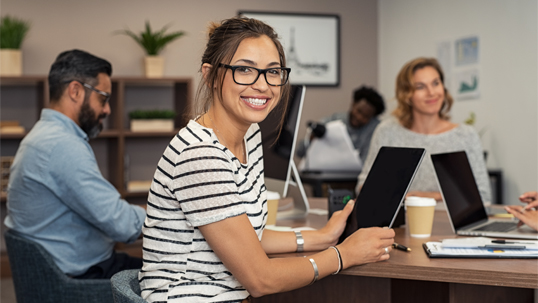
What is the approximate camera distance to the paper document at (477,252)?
144 centimetres

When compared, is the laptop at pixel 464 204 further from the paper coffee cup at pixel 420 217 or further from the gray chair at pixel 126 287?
the gray chair at pixel 126 287

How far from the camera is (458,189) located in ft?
6.08

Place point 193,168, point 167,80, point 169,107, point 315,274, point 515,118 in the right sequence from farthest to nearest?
point 169,107
point 167,80
point 515,118
point 315,274
point 193,168

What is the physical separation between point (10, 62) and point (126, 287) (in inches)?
153

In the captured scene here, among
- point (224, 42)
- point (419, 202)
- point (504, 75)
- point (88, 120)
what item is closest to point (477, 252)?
point (419, 202)

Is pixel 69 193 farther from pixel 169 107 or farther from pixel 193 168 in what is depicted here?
pixel 169 107

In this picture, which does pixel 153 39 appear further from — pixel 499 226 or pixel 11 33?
pixel 499 226

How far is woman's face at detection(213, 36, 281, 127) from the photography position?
4.53 feet

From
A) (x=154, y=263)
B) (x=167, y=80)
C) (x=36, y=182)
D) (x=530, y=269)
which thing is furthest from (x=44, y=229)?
(x=167, y=80)

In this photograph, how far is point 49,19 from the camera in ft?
16.4

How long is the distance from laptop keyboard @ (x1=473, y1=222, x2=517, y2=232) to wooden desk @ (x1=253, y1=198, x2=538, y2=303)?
0.39ft

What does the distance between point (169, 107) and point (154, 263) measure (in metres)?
4.13

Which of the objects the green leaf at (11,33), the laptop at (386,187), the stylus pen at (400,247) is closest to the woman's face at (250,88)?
the laptop at (386,187)

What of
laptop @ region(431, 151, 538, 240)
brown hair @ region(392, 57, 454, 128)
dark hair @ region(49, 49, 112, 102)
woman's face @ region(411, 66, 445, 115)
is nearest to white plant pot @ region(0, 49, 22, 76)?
dark hair @ region(49, 49, 112, 102)
